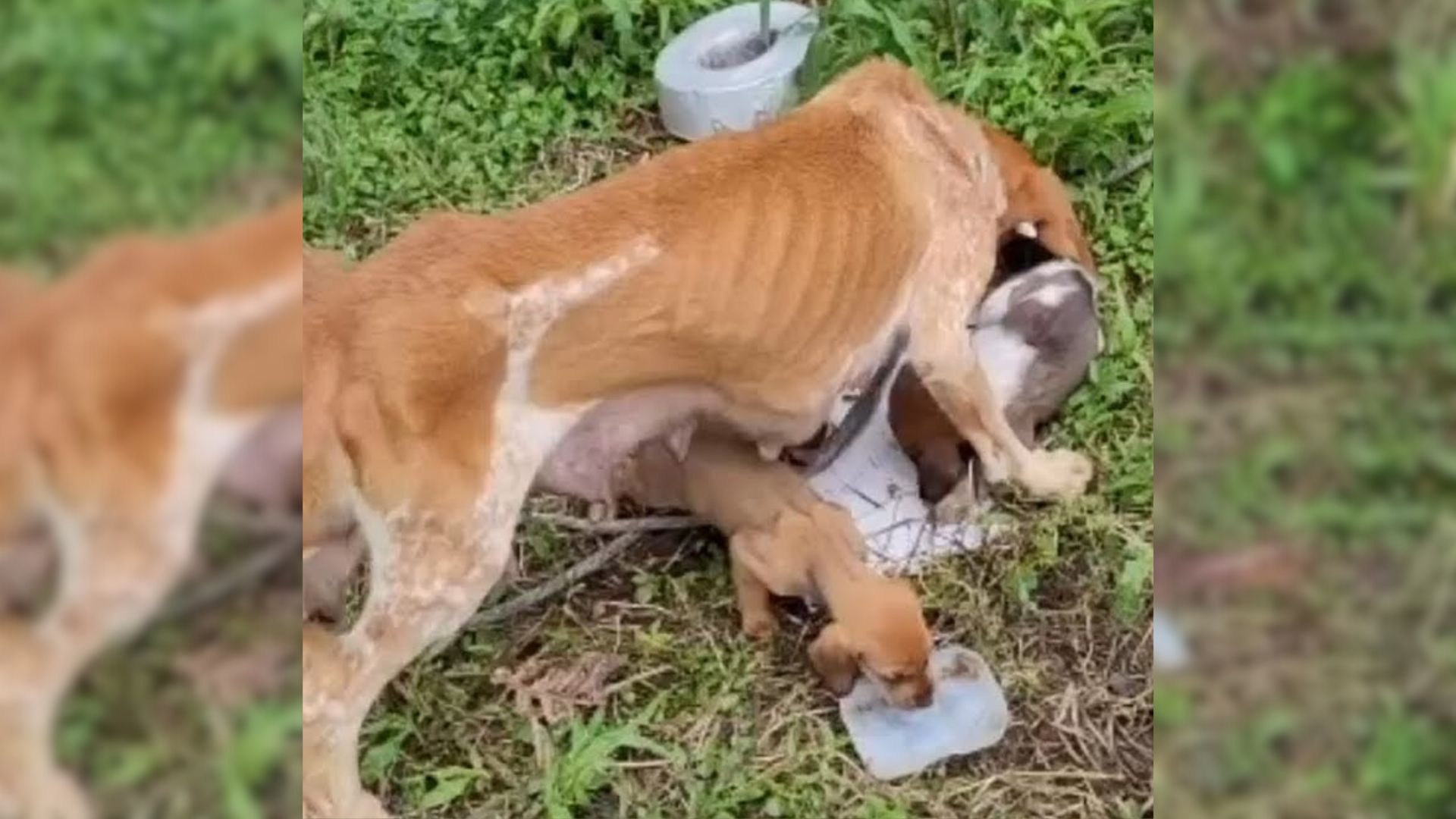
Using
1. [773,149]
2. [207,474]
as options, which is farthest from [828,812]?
[207,474]

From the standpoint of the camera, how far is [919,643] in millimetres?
2875

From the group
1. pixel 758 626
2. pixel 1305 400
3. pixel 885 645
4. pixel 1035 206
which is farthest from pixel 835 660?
pixel 1305 400

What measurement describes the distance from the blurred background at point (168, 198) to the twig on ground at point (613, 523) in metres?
2.39

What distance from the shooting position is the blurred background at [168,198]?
0.80m

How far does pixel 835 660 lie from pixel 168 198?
2189mm

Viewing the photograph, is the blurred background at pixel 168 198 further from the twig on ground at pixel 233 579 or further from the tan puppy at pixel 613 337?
the tan puppy at pixel 613 337

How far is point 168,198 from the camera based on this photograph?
A: 0.81 m

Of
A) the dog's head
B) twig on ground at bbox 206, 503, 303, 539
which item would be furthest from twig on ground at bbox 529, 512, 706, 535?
twig on ground at bbox 206, 503, 303, 539

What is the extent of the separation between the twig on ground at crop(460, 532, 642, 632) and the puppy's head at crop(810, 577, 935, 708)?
1.47ft

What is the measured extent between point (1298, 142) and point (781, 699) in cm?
208

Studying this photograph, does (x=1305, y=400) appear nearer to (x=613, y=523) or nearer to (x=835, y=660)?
(x=835, y=660)

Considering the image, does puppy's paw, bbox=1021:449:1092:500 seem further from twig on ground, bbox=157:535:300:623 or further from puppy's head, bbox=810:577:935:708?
twig on ground, bbox=157:535:300:623

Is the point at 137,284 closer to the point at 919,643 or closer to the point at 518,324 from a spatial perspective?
the point at 518,324

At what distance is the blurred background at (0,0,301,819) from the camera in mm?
799
